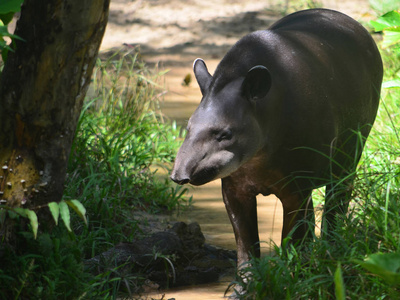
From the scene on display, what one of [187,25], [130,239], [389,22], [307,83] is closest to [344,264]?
[307,83]

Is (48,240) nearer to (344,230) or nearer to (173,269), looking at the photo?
(173,269)

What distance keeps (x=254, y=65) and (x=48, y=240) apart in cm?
166

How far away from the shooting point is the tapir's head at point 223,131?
3.96m

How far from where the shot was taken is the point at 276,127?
4293 mm

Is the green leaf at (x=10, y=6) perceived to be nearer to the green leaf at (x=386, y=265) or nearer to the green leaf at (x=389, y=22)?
the green leaf at (x=386, y=265)

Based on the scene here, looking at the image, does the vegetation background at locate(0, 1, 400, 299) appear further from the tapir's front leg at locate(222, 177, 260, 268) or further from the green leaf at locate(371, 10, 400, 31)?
the tapir's front leg at locate(222, 177, 260, 268)

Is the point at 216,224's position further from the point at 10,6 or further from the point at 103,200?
the point at 10,6

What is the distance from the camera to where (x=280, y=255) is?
3746mm

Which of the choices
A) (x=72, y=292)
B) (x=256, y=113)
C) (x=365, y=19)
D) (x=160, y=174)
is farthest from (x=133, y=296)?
(x=365, y=19)

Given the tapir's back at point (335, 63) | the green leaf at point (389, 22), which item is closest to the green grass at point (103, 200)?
the tapir's back at point (335, 63)

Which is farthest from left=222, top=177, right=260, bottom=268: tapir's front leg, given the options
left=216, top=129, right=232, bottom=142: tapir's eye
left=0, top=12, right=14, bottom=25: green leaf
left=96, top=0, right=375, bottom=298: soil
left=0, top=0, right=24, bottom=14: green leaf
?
left=96, top=0, right=375, bottom=298: soil

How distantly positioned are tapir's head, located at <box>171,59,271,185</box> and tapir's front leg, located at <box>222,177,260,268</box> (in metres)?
0.45

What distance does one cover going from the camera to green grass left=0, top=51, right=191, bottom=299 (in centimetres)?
351

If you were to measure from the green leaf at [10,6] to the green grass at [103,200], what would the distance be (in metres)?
1.07
